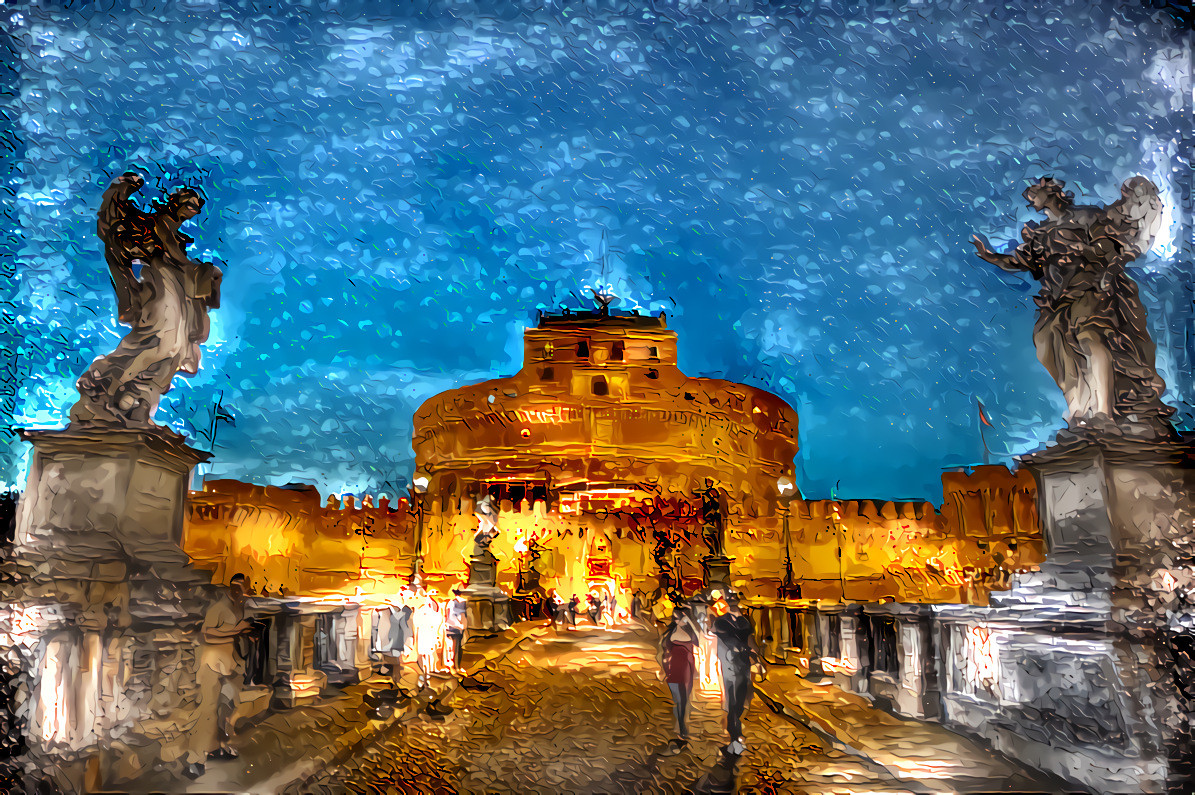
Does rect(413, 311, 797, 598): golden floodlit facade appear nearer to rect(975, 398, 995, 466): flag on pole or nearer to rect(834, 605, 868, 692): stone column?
rect(834, 605, 868, 692): stone column

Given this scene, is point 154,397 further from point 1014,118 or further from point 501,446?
point 501,446

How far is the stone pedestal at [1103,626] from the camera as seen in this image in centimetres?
492

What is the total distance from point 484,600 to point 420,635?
316 inches

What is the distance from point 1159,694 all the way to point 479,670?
9.23m

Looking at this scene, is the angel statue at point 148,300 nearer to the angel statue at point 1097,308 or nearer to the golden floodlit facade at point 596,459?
the angel statue at point 1097,308

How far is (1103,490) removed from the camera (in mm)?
5551

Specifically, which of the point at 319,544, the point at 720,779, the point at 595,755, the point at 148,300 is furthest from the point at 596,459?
the point at 148,300

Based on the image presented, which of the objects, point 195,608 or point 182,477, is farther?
point 182,477

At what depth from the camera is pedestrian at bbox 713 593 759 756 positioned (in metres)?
6.35

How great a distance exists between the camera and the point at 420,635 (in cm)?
973

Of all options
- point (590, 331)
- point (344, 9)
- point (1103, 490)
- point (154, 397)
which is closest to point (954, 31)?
point (1103, 490)

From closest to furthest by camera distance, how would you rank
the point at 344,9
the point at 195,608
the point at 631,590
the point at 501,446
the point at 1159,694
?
the point at 1159,694 → the point at 195,608 → the point at 344,9 → the point at 631,590 → the point at 501,446

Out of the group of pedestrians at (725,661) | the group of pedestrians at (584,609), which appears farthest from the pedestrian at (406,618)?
the group of pedestrians at (584,609)

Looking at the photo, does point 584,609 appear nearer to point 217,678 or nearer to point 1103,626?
point 217,678
